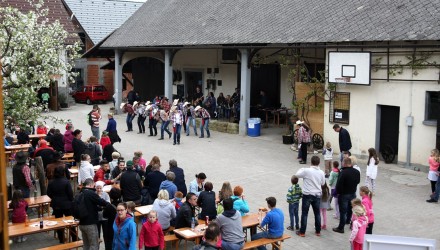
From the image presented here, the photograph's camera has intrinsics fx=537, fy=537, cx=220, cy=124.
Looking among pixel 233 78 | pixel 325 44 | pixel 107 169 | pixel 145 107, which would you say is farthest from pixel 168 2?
pixel 107 169

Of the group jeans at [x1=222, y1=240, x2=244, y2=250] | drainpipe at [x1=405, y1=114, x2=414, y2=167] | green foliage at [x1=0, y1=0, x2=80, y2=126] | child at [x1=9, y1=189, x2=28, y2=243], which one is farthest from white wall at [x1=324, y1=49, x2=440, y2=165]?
child at [x1=9, y1=189, x2=28, y2=243]

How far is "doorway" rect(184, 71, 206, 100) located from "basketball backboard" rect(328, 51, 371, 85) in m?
13.8

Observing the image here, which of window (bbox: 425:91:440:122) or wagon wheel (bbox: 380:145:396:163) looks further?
wagon wheel (bbox: 380:145:396:163)

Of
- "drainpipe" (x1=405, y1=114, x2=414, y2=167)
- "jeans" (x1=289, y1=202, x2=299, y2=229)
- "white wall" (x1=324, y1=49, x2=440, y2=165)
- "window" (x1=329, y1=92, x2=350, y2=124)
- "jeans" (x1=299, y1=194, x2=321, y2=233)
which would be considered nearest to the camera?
"jeans" (x1=299, y1=194, x2=321, y2=233)

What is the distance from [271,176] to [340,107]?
4.69 metres

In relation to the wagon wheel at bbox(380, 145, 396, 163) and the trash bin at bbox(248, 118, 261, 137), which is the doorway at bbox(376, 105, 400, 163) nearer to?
the wagon wheel at bbox(380, 145, 396, 163)

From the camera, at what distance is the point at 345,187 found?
1109cm

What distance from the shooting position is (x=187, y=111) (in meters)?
24.3

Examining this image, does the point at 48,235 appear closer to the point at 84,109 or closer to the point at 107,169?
the point at 107,169

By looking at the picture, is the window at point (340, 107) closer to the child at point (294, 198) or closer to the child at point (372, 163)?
the child at point (372, 163)

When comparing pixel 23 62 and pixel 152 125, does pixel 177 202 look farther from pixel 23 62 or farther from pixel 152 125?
pixel 152 125

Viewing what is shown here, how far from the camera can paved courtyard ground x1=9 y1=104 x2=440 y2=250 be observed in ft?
37.3

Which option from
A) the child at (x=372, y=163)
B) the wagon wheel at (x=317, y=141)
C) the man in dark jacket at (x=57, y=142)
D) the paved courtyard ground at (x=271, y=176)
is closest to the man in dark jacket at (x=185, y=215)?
the paved courtyard ground at (x=271, y=176)

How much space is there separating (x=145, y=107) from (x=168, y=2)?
11219 millimetres
